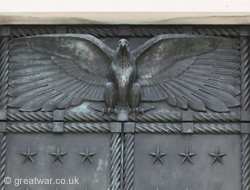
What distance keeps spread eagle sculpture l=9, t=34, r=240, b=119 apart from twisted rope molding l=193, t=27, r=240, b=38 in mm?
39

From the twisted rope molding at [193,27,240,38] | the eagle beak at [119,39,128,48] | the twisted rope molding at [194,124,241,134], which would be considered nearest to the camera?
the eagle beak at [119,39,128,48]

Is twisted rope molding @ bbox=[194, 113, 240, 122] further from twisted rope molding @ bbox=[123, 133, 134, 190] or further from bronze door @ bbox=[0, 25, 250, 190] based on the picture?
twisted rope molding @ bbox=[123, 133, 134, 190]

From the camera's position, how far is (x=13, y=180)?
4551 millimetres

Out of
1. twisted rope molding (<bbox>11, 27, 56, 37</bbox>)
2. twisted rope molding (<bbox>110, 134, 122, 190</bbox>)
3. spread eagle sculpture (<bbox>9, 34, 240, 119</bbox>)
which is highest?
twisted rope molding (<bbox>11, 27, 56, 37</bbox>)

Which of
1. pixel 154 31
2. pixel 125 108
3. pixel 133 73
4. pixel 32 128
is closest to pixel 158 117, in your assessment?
pixel 125 108

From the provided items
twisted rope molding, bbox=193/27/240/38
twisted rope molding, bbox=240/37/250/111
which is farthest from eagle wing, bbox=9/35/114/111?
twisted rope molding, bbox=240/37/250/111

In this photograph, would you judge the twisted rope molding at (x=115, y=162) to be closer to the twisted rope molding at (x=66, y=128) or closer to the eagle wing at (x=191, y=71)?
the twisted rope molding at (x=66, y=128)

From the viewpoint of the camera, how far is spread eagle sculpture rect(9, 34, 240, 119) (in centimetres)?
459

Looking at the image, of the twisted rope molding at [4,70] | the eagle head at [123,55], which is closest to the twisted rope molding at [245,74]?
the eagle head at [123,55]

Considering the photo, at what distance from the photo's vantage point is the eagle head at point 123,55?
4465 millimetres

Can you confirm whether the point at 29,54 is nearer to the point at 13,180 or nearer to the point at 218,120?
Answer: the point at 13,180

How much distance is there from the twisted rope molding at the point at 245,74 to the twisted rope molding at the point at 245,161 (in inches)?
7.6

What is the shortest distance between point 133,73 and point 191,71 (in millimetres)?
375

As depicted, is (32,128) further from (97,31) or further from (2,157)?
(97,31)
